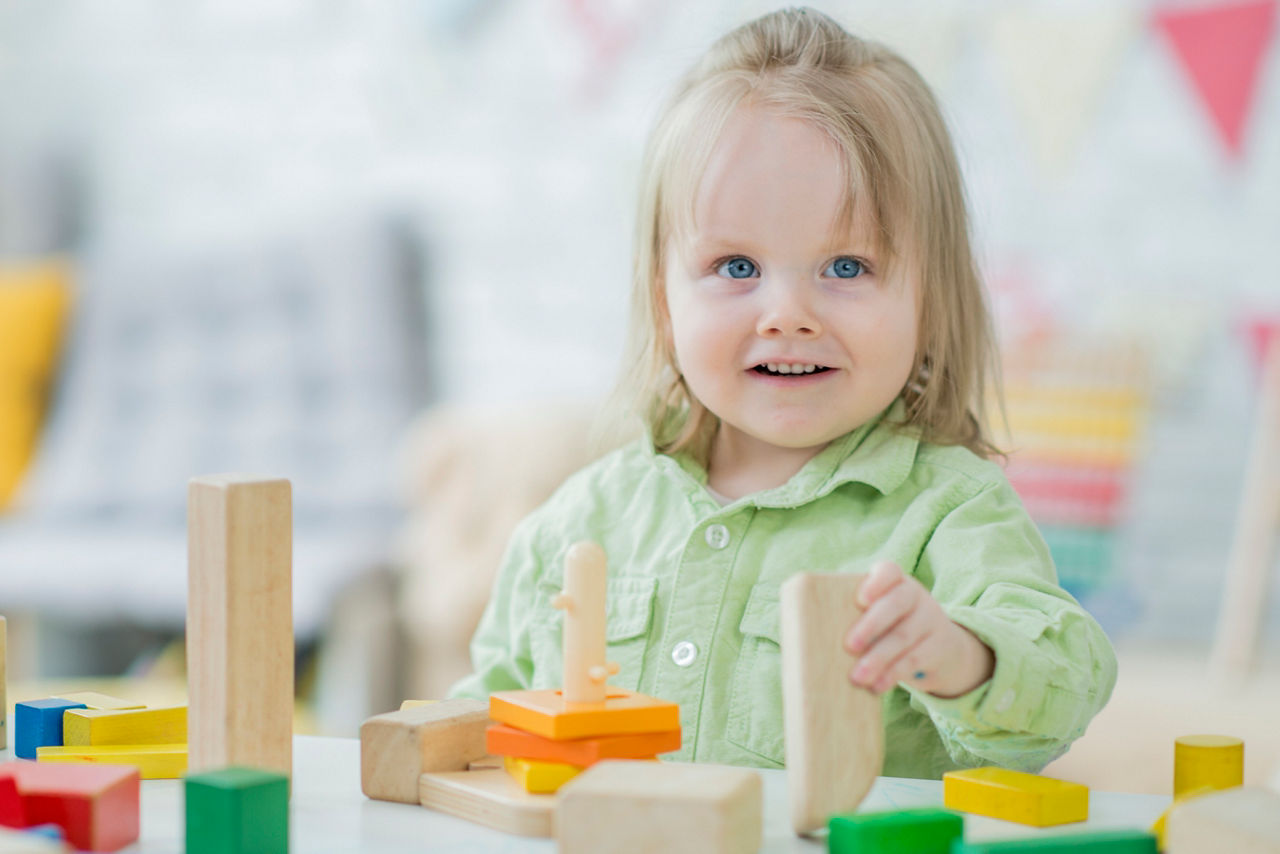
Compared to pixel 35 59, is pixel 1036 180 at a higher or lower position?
lower

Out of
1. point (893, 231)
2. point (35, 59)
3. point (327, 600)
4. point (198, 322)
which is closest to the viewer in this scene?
point (893, 231)

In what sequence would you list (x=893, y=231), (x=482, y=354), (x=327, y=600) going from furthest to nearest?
1. (x=482, y=354)
2. (x=327, y=600)
3. (x=893, y=231)

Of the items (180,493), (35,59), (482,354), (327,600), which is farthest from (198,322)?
(35,59)

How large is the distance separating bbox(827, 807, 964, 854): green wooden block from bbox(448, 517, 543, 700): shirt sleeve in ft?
1.38

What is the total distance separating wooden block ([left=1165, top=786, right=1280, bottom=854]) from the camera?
0.39m

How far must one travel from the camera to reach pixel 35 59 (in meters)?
3.22

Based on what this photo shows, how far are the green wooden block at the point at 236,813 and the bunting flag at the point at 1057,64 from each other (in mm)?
2241

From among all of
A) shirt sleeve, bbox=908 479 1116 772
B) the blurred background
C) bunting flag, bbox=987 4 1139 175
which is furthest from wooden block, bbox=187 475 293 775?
bunting flag, bbox=987 4 1139 175

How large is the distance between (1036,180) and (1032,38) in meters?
0.25

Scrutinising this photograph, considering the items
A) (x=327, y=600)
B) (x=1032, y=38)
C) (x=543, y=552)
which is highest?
(x=1032, y=38)

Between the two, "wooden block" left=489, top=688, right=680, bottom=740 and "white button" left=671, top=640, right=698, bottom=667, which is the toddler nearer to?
"white button" left=671, top=640, right=698, bottom=667

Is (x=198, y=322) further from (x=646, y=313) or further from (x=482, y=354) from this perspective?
(x=646, y=313)

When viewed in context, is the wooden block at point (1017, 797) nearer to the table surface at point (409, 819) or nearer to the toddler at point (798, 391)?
the table surface at point (409, 819)

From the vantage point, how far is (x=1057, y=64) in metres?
2.38
